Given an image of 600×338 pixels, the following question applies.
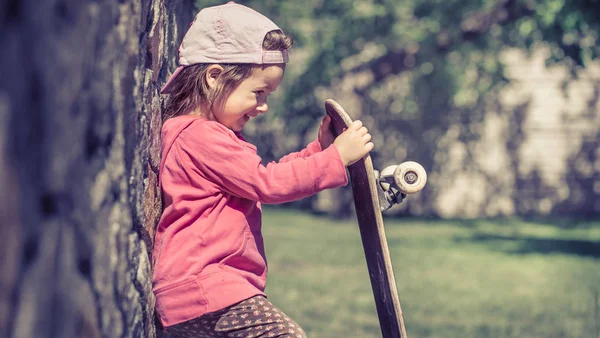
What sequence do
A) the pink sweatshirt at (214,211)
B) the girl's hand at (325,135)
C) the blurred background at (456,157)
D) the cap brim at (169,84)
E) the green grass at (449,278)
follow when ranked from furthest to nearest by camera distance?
the blurred background at (456,157) → the green grass at (449,278) → the girl's hand at (325,135) → the cap brim at (169,84) → the pink sweatshirt at (214,211)

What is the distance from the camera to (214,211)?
9.57ft

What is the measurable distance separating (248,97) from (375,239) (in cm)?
69

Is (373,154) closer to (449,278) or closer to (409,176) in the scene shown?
(449,278)

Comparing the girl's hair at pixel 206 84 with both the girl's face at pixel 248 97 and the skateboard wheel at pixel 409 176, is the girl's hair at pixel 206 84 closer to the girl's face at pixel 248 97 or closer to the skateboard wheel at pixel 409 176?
the girl's face at pixel 248 97

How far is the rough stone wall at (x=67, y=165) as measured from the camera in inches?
59.9

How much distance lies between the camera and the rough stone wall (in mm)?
1521

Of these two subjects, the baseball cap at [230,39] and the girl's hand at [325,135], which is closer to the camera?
the baseball cap at [230,39]

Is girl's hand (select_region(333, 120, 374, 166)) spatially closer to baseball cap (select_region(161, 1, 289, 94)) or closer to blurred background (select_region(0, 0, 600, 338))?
baseball cap (select_region(161, 1, 289, 94))

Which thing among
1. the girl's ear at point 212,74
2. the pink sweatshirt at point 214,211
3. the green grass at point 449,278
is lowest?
the green grass at point 449,278

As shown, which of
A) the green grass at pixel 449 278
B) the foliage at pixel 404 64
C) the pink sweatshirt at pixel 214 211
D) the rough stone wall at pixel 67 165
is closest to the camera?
the rough stone wall at pixel 67 165

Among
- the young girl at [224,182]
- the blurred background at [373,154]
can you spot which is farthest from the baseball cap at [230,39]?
the blurred background at [373,154]

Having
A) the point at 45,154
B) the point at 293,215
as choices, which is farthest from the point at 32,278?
the point at 293,215

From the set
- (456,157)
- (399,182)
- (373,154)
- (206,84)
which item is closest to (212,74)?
(206,84)

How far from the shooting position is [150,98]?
2.87 meters
